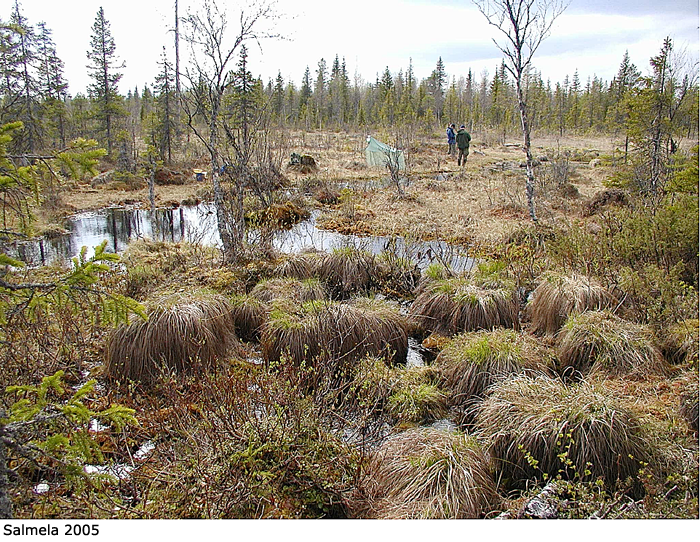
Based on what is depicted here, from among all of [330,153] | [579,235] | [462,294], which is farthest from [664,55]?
[330,153]

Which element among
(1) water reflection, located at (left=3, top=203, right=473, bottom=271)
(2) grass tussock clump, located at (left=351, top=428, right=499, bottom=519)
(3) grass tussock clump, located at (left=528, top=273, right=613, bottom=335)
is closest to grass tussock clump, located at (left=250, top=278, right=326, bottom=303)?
(1) water reflection, located at (left=3, top=203, right=473, bottom=271)

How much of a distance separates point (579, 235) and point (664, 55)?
8119 millimetres

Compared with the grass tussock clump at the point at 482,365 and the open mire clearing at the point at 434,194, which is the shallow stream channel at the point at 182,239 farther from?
the open mire clearing at the point at 434,194

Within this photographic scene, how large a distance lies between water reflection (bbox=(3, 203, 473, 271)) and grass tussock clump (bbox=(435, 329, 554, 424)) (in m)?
2.75

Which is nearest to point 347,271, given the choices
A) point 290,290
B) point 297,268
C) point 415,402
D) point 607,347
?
point 297,268

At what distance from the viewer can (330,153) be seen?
26.0 meters

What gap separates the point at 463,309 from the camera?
6203mm

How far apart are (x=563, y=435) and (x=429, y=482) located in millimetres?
974

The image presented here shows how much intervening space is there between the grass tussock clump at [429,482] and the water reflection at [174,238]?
432cm

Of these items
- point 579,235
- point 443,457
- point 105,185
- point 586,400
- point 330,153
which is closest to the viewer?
point 443,457

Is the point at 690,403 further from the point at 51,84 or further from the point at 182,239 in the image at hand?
the point at 51,84

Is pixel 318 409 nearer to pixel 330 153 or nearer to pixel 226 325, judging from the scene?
pixel 226 325

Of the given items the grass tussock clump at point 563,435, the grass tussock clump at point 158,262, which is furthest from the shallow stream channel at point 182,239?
the grass tussock clump at point 563,435

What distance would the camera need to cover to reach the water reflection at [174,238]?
8.86 metres
